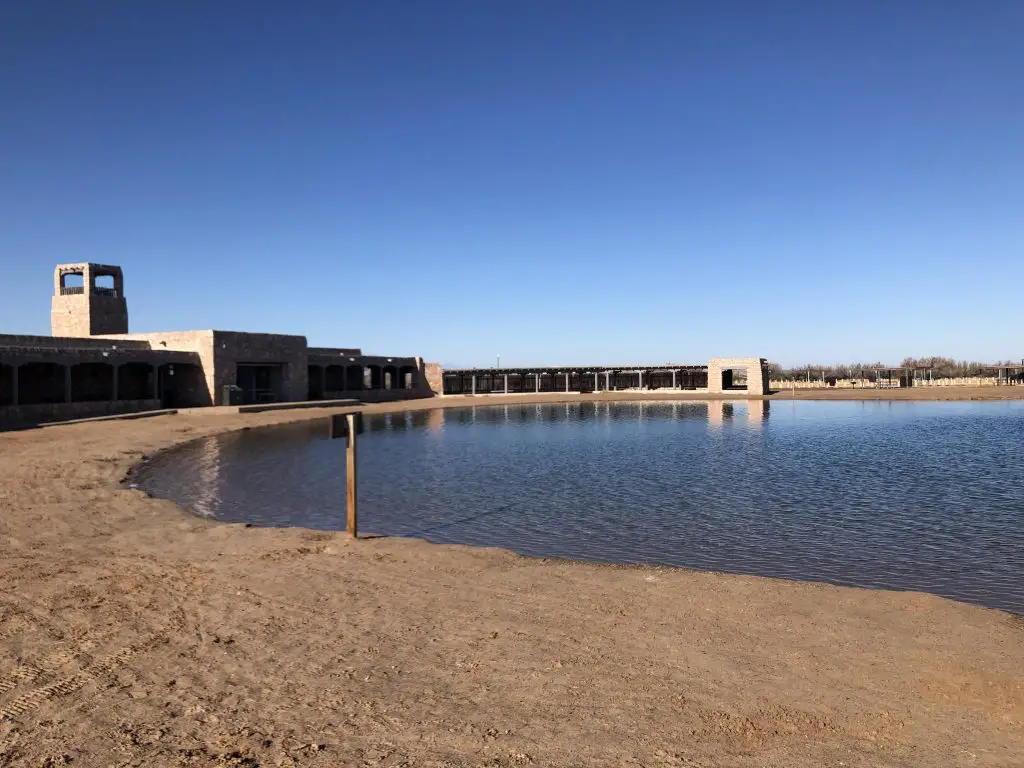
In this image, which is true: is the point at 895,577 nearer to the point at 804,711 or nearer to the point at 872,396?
the point at 804,711

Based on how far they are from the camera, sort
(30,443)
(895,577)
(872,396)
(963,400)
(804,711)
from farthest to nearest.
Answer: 1. (872,396)
2. (963,400)
3. (30,443)
4. (895,577)
5. (804,711)

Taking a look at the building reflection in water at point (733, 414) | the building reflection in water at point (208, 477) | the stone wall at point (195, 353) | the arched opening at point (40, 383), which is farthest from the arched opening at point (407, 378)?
the building reflection in water at point (208, 477)

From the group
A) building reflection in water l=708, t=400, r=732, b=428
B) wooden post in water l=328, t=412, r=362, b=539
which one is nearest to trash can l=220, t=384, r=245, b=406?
building reflection in water l=708, t=400, r=732, b=428

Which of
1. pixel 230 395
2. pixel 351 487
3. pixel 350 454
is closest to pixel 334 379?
pixel 230 395

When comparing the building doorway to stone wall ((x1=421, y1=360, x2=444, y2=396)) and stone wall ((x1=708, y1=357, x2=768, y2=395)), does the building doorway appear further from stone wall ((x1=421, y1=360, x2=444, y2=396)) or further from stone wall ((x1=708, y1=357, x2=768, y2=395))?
stone wall ((x1=708, y1=357, x2=768, y2=395))

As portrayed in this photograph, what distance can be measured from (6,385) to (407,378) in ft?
130

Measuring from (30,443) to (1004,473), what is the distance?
33.8m

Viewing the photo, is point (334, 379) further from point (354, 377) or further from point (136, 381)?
point (136, 381)

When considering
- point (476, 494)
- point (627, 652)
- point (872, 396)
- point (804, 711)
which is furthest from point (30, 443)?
point (872, 396)

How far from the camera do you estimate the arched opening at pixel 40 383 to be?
36812 millimetres

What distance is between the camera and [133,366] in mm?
42969

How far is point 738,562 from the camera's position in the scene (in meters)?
11.8

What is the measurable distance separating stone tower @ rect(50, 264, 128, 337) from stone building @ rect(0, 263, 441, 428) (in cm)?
7

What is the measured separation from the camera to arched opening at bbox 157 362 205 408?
45.0 meters
